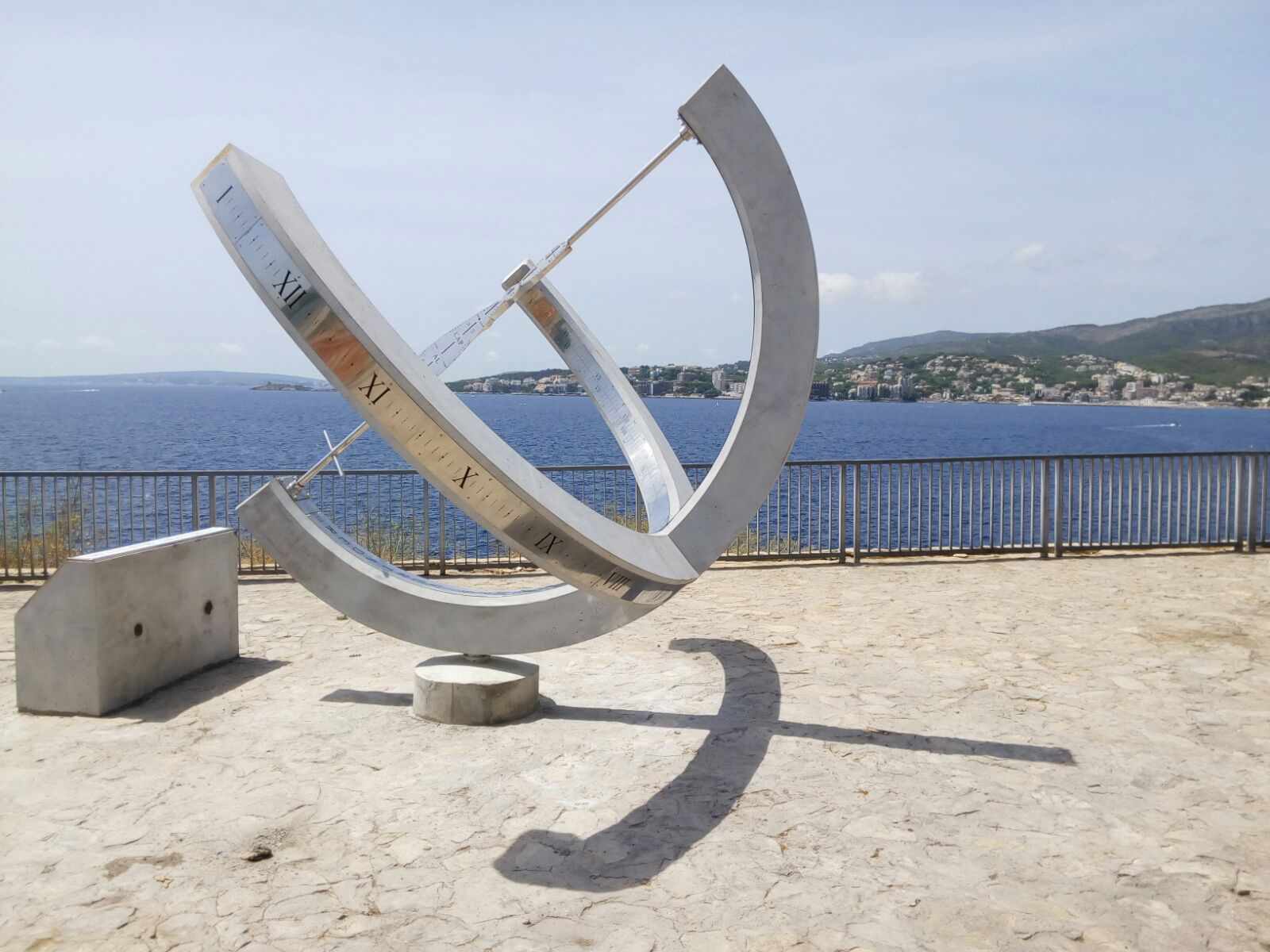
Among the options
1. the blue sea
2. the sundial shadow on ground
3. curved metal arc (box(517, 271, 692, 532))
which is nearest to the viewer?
the sundial shadow on ground

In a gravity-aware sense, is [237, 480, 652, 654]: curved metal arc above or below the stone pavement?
above

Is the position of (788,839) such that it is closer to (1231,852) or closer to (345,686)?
(1231,852)

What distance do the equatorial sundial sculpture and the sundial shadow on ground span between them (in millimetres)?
823

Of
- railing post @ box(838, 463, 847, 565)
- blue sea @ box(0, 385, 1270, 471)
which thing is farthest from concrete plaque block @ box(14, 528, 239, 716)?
blue sea @ box(0, 385, 1270, 471)

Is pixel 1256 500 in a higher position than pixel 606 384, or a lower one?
lower

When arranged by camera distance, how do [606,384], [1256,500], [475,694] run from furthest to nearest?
[1256,500] → [606,384] → [475,694]

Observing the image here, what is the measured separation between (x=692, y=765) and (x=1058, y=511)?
918 centimetres

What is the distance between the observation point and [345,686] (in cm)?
751

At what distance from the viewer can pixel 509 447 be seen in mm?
4617

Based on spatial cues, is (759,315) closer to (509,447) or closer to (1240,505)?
(509,447)

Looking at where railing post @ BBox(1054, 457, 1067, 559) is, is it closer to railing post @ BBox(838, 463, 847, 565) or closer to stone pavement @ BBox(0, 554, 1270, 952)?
railing post @ BBox(838, 463, 847, 565)

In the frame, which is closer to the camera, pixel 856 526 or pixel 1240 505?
pixel 856 526

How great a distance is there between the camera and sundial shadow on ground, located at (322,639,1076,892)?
4.57 m

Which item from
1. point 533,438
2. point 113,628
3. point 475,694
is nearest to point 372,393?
point 475,694
